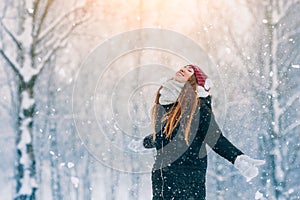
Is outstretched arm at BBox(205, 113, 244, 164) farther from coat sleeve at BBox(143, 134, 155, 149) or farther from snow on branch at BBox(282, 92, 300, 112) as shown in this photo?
snow on branch at BBox(282, 92, 300, 112)

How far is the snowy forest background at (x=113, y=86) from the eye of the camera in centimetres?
226

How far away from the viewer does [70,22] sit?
2273 millimetres

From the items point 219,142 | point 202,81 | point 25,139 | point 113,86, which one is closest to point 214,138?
point 219,142

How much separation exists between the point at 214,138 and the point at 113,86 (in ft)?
3.37

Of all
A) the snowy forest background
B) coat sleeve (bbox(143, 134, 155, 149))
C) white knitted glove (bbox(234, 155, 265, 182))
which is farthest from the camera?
the snowy forest background

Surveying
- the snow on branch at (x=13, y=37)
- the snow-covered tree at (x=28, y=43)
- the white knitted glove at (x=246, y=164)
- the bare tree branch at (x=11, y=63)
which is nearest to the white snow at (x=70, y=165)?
the snow-covered tree at (x=28, y=43)

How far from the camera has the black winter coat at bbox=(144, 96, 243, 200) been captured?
132 centimetres

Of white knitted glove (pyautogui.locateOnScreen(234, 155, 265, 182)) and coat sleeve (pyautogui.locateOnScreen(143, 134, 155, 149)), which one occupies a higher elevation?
coat sleeve (pyautogui.locateOnScreen(143, 134, 155, 149))

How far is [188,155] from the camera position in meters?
1.34

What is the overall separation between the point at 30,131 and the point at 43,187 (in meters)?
0.29

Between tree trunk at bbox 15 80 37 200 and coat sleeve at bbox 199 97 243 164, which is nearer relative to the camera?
coat sleeve at bbox 199 97 243 164

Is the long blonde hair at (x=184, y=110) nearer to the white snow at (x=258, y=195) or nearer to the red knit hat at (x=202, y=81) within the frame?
the red knit hat at (x=202, y=81)

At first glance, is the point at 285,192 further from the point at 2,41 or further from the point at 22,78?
the point at 2,41

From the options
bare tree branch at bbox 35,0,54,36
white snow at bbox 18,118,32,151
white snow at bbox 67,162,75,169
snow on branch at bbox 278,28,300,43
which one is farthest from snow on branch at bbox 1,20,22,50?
snow on branch at bbox 278,28,300,43
